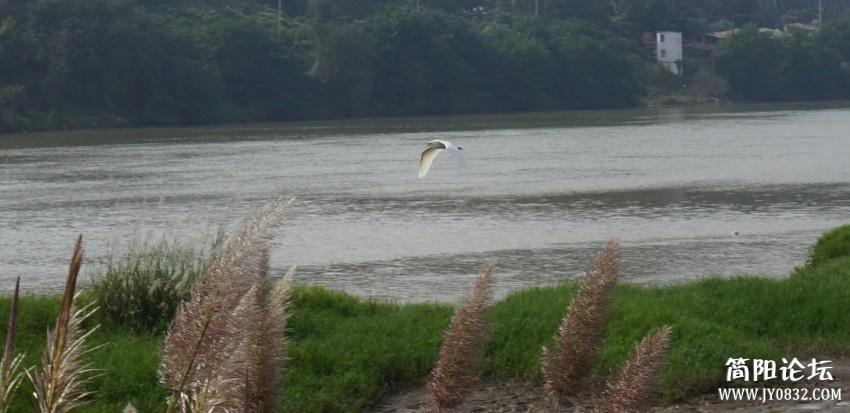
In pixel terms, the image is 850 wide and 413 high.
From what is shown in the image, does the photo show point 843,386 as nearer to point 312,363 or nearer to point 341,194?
point 312,363

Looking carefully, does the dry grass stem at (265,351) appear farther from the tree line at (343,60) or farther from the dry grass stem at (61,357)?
the tree line at (343,60)

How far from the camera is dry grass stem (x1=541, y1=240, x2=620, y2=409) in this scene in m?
2.89

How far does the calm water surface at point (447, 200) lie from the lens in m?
14.7

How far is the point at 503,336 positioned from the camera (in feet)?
26.5

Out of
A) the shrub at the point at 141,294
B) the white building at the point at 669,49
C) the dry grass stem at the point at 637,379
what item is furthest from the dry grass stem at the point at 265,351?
the white building at the point at 669,49

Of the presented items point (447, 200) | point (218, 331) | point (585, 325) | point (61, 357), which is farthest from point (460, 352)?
point (447, 200)

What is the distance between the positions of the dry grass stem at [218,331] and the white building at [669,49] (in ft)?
285

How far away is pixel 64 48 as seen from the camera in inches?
2037

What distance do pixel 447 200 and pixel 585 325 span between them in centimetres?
2015

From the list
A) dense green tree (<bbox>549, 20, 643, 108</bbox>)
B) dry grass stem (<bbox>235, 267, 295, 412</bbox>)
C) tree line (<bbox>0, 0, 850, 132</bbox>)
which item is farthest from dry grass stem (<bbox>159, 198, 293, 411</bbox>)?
dense green tree (<bbox>549, 20, 643, 108</bbox>)

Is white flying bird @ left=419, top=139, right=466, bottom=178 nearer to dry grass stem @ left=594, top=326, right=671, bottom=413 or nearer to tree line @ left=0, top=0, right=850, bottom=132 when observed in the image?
dry grass stem @ left=594, top=326, right=671, bottom=413

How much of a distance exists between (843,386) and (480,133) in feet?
129

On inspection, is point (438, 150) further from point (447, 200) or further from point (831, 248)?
point (447, 200)

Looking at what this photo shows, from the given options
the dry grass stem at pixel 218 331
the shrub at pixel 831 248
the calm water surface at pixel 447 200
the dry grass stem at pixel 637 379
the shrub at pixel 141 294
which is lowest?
the calm water surface at pixel 447 200
